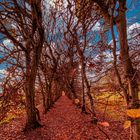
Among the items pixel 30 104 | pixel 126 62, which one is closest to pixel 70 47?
pixel 30 104

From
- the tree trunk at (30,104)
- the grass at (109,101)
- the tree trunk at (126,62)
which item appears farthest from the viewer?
the tree trunk at (30,104)

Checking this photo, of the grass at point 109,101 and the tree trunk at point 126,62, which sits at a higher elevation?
the tree trunk at point 126,62

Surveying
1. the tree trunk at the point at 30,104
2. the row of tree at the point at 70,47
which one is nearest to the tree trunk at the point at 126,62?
the row of tree at the point at 70,47

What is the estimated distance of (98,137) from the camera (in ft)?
30.3

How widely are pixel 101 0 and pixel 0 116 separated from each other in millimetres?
3131

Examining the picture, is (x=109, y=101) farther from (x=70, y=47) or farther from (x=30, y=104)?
(x=70, y=47)

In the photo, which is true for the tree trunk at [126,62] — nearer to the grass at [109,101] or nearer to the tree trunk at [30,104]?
the grass at [109,101]

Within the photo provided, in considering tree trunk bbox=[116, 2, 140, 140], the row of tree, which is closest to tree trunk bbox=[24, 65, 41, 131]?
the row of tree

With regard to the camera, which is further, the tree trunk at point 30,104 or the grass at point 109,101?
the tree trunk at point 30,104

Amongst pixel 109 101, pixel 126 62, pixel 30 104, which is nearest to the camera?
pixel 109 101

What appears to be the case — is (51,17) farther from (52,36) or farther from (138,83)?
(138,83)

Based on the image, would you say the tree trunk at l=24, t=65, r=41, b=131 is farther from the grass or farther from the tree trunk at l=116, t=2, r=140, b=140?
the tree trunk at l=116, t=2, r=140, b=140

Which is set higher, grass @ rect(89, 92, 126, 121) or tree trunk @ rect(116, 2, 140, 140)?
tree trunk @ rect(116, 2, 140, 140)

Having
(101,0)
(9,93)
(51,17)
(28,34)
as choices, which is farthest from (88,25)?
(9,93)
